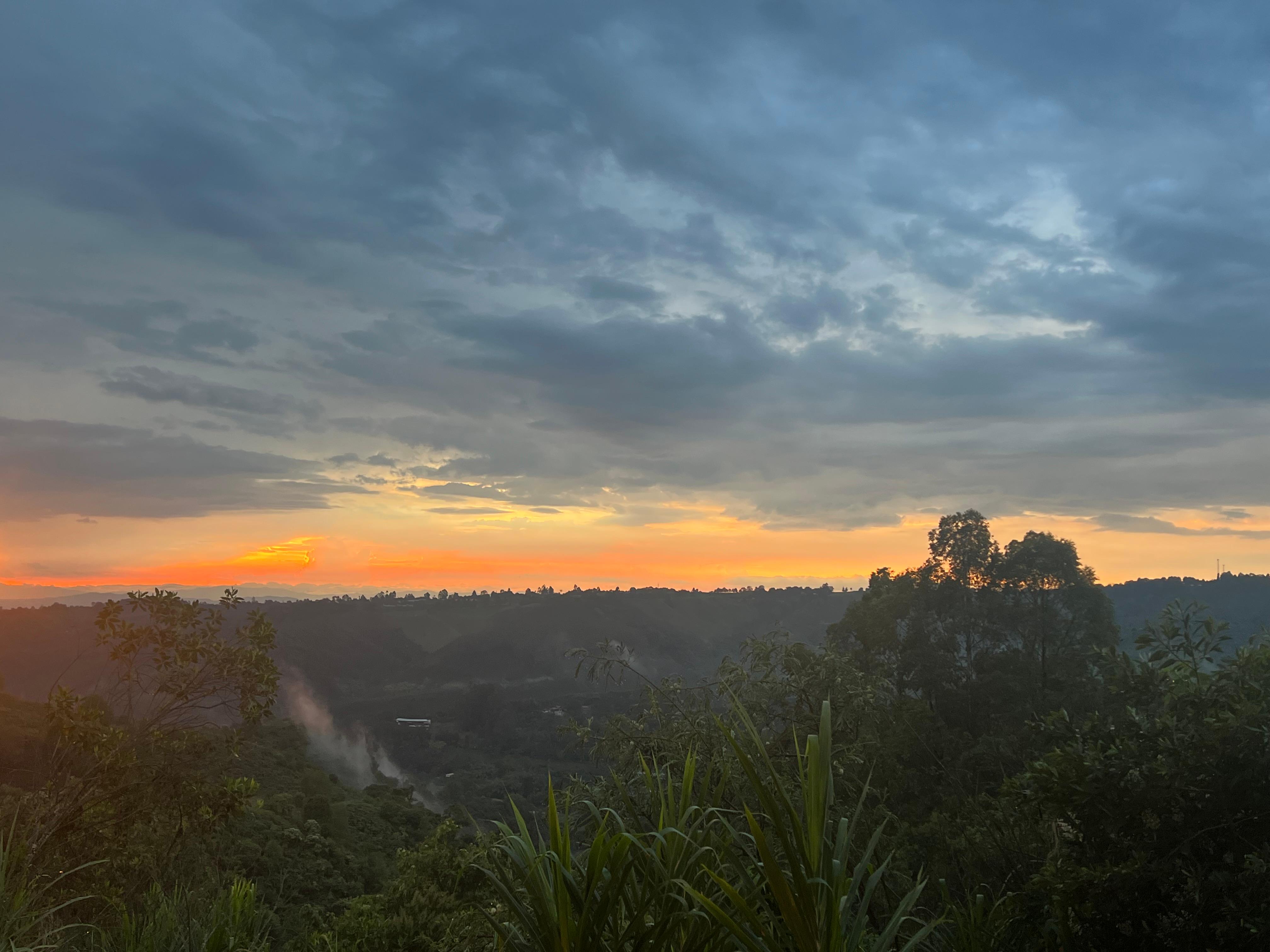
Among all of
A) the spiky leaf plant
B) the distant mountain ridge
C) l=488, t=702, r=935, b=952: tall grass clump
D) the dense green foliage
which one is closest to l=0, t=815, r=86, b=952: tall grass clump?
the dense green foliage

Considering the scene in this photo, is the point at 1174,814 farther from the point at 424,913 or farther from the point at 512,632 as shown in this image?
the point at 512,632

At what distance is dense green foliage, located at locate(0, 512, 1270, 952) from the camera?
2230 mm

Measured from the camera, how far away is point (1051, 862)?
245 inches

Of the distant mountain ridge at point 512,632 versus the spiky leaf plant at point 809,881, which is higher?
the spiky leaf plant at point 809,881

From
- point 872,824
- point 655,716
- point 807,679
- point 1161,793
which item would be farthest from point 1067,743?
point 872,824

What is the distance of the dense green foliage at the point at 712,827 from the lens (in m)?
2.23

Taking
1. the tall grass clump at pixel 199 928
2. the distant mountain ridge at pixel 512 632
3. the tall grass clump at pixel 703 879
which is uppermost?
the tall grass clump at pixel 703 879

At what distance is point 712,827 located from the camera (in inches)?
111

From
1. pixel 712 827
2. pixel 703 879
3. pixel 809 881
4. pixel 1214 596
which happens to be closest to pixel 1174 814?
pixel 712 827

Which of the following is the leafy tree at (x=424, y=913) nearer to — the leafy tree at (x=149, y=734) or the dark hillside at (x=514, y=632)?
the leafy tree at (x=149, y=734)

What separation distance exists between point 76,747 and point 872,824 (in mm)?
11951

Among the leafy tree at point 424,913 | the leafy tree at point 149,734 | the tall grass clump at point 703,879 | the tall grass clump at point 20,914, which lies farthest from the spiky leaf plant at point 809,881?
the leafy tree at point 149,734

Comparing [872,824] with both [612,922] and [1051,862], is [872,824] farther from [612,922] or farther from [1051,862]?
[612,922]

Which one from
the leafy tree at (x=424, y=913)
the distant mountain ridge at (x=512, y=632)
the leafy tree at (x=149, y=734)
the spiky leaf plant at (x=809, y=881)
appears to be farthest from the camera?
the distant mountain ridge at (x=512, y=632)
